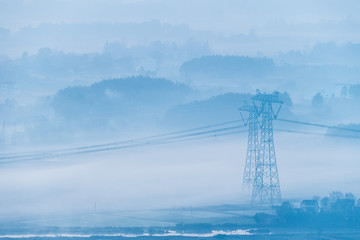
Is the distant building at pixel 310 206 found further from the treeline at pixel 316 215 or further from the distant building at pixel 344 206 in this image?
the distant building at pixel 344 206

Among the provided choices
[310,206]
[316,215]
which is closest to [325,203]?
[310,206]

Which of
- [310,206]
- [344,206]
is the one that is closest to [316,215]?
[310,206]

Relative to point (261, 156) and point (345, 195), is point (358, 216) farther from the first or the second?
point (261, 156)

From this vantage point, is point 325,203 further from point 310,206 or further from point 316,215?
point 316,215

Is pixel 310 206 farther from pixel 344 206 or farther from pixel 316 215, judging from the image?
pixel 344 206

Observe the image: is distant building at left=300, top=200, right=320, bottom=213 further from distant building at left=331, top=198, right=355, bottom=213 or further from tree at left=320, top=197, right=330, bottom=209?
distant building at left=331, top=198, right=355, bottom=213

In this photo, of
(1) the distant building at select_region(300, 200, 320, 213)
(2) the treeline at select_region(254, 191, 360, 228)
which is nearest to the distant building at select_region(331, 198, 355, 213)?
(2) the treeline at select_region(254, 191, 360, 228)

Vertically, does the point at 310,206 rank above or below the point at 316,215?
above

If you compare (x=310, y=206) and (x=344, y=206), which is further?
(x=310, y=206)

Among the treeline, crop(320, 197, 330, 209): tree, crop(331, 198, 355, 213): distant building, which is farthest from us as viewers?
crop(320, 197, 330, 209): tree
